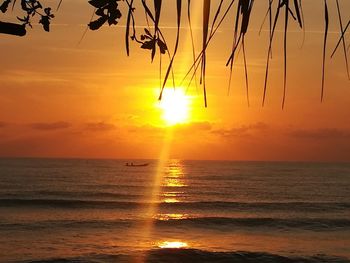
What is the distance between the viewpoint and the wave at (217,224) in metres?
27.5

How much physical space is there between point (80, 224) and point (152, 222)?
382 cm

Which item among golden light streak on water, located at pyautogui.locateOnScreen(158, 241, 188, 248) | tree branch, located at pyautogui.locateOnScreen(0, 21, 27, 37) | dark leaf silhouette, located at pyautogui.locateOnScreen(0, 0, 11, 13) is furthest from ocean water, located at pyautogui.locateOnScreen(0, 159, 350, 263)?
tree branch, located at pyautogui.locateOnScreen(0, 21, 27, 37)

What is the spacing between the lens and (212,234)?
25.7 metres

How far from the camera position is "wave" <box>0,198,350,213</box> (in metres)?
37.1

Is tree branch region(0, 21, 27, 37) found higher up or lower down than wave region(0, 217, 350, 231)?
higher up

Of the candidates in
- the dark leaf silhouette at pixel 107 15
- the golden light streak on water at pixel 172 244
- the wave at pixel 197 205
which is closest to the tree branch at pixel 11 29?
the dark leaf silhouette at pixel 107 15

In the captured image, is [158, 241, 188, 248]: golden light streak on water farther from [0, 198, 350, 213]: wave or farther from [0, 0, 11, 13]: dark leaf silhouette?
[0, 0, 11, 13]: dark leaf silhouette

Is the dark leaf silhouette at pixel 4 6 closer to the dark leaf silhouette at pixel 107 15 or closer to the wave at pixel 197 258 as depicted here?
the dark leaf silhouette at pixel 107 15

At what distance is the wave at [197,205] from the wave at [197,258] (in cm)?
1722

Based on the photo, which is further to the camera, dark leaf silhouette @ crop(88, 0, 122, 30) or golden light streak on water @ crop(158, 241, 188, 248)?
golden light streak on water @ crop(158, 241, 188, 248)

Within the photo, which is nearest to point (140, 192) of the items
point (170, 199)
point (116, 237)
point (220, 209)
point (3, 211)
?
point (170, 199)

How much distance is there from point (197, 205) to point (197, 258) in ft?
66.1

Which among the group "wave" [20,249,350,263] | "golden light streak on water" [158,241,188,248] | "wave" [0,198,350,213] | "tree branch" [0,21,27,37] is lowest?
"wave" [0,198,350,213]

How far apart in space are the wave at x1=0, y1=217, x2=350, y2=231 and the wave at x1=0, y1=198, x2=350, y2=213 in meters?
5.89
